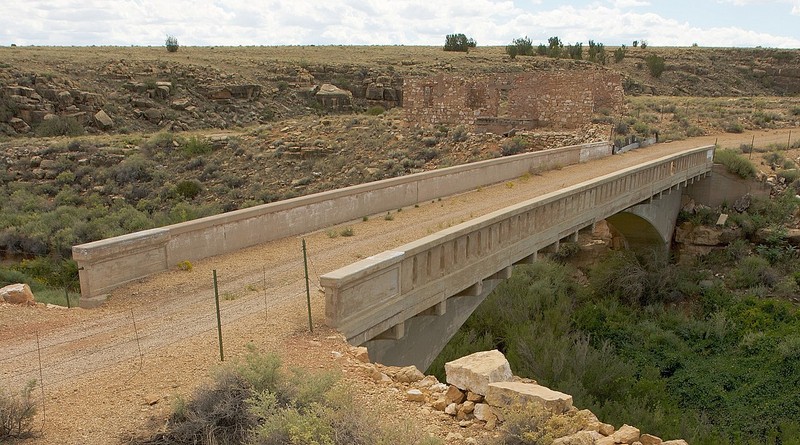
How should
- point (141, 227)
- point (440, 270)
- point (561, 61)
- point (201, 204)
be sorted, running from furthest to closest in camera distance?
point (561, 61) < point (201, 204) < point (141, 227) < point (440, 270)

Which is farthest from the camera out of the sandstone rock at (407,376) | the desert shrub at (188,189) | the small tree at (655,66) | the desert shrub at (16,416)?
the small tree at (655,66)

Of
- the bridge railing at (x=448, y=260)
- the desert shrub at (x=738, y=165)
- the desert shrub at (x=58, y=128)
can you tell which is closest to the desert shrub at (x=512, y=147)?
the desert shrub at (x=738, y=165)

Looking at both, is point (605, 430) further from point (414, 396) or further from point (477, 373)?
point (414, 396)

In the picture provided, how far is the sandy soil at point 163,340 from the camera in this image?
559 cm

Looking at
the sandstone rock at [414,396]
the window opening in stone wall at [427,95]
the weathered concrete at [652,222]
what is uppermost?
the window opening in stone wall at [427,95]

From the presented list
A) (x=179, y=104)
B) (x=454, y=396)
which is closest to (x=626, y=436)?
(x=454, y=396)

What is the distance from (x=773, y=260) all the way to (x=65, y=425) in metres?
22.4

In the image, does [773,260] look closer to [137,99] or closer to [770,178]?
[770,178]

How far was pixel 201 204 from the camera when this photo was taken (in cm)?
2808

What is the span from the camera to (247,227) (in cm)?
1115

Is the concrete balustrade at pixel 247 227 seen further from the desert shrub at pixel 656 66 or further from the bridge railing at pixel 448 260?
the desert shrub at pixel 656 66

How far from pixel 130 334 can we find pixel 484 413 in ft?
13.7

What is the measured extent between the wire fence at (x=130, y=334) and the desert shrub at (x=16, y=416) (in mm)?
521

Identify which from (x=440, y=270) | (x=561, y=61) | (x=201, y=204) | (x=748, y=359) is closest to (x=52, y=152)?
(x=201, y=204)
